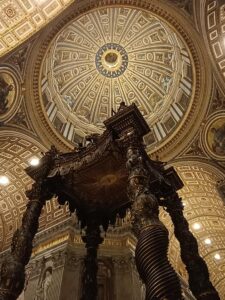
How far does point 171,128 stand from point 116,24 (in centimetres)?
590

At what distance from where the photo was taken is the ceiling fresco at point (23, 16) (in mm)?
10195

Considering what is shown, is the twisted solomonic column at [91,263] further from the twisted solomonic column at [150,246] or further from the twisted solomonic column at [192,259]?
the twisted solomonic column at [150,246]

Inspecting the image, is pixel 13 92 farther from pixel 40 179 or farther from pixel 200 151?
pixel 200 151

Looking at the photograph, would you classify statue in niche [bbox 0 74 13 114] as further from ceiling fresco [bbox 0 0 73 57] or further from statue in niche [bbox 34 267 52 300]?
statue in niche [bbox 34 267 52 300]

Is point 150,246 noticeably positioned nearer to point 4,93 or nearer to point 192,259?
point 192,259

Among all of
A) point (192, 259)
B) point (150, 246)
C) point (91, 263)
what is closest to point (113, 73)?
point (91, 263)

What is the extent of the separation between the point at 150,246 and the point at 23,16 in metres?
9.02

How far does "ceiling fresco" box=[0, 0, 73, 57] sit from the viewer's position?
1020cm

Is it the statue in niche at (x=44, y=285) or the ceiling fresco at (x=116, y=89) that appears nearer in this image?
the ceiling fresco at (x=116, y=89)

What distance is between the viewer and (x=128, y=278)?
1138 centimetres

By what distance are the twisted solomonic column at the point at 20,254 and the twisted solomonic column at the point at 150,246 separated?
78.1 inches

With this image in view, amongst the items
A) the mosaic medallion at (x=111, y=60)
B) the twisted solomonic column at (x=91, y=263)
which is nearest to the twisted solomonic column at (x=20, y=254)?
the twisted solomonic column at (x=91, y=263)

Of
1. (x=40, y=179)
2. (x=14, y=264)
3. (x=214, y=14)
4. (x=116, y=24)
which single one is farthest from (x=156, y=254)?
(x=116, y=24)

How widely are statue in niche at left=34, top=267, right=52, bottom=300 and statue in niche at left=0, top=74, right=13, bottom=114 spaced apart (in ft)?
19.9
